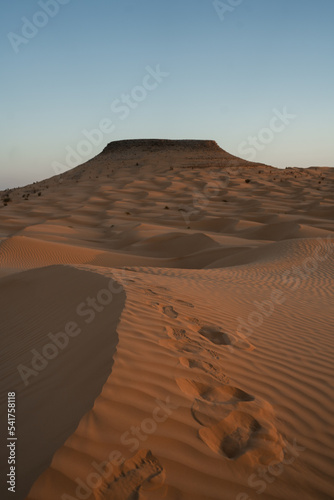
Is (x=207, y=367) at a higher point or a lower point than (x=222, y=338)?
higher

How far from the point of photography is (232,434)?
2.14 m

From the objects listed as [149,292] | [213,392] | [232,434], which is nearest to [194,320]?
[149,292]

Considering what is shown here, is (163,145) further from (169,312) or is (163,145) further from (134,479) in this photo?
(134,479)

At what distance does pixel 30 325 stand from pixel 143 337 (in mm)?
1967

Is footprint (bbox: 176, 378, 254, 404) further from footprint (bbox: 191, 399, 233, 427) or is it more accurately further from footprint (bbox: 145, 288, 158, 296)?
footprint (bbox: 145, 288, 158, 296)

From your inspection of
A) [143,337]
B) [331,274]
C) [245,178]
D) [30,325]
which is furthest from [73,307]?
[245,178]

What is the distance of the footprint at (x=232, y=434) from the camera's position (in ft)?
6.58

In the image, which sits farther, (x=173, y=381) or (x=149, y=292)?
(x=149, y=292)

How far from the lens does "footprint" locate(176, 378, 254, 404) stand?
2.39m

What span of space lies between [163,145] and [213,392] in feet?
145

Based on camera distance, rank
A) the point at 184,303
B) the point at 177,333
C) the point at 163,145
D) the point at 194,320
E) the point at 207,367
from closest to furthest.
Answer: the point at 207,367 → the point at 177,333 → the point at 194,320 → the point at 184,303 → the point at 163,145

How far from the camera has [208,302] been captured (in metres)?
4.75

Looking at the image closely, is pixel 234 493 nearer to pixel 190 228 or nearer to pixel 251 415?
pixel 251 415

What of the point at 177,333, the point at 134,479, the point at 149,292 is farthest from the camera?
the point at 149,292
